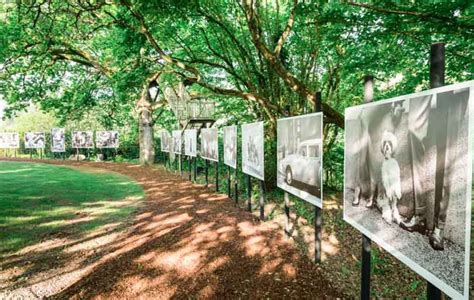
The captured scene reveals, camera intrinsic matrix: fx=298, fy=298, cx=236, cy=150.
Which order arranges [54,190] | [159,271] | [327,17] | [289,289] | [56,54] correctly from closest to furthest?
[289,289] → [159,271] → [327,17] → [54,190] → [56,54]

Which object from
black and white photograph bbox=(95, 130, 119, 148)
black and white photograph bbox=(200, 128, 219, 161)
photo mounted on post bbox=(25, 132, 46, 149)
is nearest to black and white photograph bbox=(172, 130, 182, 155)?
black and white photograph bbox=(200, 128, 219, 161)

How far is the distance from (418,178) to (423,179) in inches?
2.2

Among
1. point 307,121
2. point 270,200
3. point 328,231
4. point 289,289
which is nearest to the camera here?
point 289,289

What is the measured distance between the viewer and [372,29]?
545cm

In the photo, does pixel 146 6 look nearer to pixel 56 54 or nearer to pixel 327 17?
pixel 327 17

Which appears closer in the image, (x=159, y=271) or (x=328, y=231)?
(x=159, y=271)

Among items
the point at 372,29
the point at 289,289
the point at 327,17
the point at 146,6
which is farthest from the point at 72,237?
the point at 372,29

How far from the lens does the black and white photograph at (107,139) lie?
82.2 ft

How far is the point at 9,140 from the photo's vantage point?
27.6 meters

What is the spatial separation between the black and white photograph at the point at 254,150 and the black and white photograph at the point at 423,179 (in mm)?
3542

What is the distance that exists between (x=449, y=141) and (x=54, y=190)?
11212mm

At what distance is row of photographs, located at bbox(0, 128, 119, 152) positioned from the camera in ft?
82.5

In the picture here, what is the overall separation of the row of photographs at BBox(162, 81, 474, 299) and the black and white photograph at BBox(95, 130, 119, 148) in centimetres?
2490

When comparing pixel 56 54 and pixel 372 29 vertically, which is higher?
pixel 56 54
